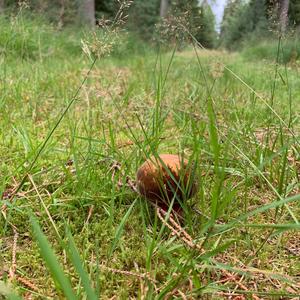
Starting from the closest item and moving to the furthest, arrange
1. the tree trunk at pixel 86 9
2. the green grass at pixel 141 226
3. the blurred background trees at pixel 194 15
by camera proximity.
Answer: the green grass at pixel 141 226 → the blurred background trees at pixel 194 15 → the tree trunk at pixel 86 9

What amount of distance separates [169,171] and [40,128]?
135 centimetres

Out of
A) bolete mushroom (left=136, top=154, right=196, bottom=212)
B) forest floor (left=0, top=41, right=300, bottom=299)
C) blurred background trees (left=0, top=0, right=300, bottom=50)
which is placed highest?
A: blurred background trees (left=0, top=0, right=300, bottom=50)

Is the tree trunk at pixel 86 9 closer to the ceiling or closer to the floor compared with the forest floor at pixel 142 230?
closer to the ceiling

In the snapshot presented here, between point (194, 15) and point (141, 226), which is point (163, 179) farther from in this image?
point (194, 15)

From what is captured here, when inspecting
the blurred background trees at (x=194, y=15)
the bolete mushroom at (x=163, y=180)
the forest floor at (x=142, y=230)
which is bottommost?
the forest floor at (x=142, y=230)

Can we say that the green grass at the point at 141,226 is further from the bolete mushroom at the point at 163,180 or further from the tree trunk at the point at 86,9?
the tree trunk at the point at 86,9

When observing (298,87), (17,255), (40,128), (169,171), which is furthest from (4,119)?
(298,87)

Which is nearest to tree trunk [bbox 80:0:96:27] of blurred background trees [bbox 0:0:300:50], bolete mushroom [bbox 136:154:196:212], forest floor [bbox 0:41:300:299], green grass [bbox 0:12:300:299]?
blurred background trees [bbox 0:0:300:50]

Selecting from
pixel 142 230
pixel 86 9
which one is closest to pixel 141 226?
pixel 142 230

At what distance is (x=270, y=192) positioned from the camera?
1.45 meters

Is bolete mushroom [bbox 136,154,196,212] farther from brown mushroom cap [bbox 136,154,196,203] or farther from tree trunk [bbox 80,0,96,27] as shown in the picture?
tree trunk [bbox 80,0,96,27]

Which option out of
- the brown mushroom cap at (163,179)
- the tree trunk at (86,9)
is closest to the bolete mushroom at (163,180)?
the brown mushroom cap at (163,179)

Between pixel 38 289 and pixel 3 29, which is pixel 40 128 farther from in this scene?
pixel 3 29

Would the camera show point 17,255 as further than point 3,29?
No
